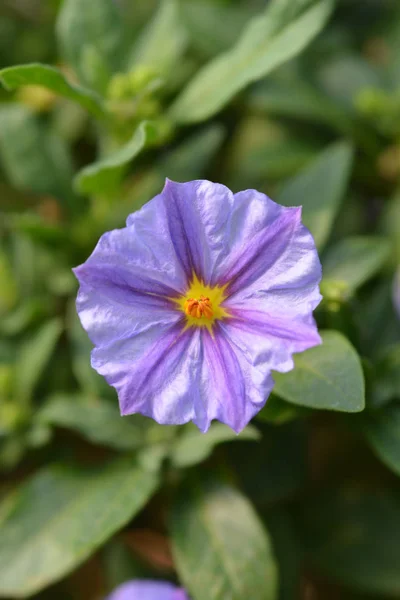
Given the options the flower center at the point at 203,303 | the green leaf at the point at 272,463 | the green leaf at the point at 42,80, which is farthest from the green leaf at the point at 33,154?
the green leaf at the point at 272,463

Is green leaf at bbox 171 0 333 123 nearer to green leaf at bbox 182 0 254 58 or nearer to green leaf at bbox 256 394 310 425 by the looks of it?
green leaf at bbox 182 0 254 58

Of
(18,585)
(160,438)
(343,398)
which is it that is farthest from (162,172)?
(18,585)

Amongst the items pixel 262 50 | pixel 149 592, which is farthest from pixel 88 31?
pixel 149 592

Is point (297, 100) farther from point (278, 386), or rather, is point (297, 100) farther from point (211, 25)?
point (278, 386)

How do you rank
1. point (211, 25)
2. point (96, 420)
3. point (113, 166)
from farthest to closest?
point (211, 25) < point (96, 420) < point (113, 166)

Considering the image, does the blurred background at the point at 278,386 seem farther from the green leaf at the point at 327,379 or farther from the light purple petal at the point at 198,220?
the light purple petal at the point at 198,220

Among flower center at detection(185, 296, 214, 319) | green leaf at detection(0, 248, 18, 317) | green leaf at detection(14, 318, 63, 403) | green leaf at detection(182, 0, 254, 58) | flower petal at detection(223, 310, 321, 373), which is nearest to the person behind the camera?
flower petal at detection(223, 310, 321, 373)

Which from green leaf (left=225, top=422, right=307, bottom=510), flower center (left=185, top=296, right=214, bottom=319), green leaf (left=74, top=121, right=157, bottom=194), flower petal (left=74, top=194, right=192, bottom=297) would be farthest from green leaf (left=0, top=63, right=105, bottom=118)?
green leaf (left=225, top=422, right=307, bottom=510)
